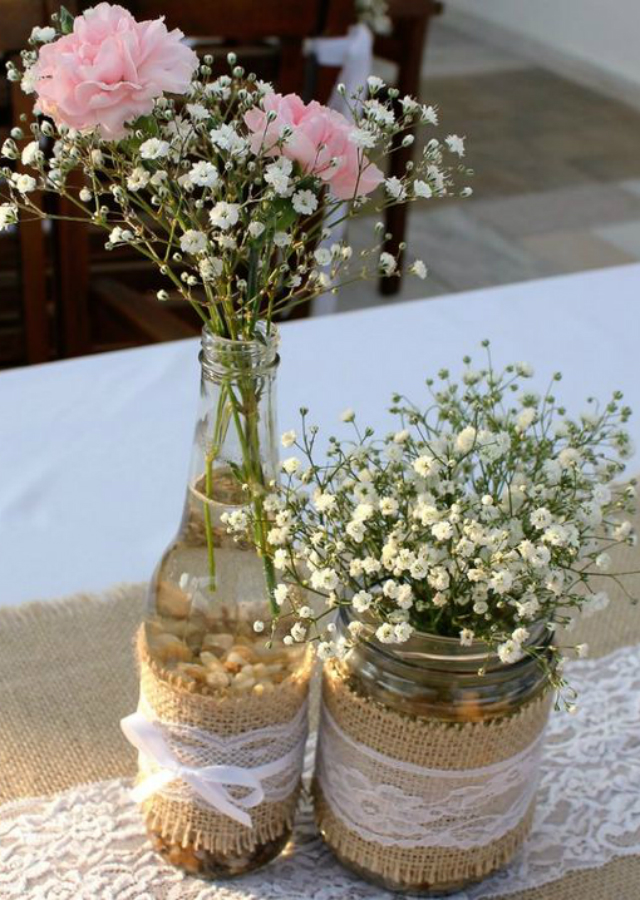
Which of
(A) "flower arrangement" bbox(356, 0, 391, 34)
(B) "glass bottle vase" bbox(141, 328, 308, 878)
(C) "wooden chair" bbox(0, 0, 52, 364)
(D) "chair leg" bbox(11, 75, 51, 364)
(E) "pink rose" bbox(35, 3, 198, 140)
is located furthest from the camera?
(A) "flower arrangement" bbox(356, 0, 391, 34)

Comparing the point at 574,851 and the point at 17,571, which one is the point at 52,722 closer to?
the point at 17,571

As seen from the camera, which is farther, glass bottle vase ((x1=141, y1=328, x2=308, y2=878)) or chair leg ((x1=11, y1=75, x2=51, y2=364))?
Result: chair leg ((x1=11, y1=75, x2=51, y2=364))

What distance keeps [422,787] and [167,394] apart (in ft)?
1.84

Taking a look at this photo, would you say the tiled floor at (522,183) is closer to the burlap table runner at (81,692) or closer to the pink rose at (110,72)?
the burlap table runner at (81,692)

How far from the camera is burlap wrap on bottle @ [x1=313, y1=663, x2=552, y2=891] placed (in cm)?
60

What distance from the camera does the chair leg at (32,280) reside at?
174cm

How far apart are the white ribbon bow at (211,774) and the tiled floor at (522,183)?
9.12 feet

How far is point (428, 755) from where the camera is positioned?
1.96 ft

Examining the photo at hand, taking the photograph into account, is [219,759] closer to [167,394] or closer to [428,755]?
[428,755]

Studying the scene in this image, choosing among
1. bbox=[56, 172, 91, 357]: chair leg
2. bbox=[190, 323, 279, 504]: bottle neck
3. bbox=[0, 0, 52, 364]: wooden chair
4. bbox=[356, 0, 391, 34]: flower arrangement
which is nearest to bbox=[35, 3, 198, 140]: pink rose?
bbox=[190, 323, 279, 504]: bottle neck

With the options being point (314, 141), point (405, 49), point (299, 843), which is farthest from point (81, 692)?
point (405, 49)

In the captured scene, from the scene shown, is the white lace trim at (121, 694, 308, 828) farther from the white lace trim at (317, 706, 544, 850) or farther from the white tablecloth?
the white tablecloth

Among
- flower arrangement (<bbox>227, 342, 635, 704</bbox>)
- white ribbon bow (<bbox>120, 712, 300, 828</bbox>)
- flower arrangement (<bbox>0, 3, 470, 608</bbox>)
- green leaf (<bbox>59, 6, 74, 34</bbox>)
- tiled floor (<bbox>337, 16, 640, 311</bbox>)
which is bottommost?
tiled floor (<bbox>337, 16, 640, 311</bbox>)

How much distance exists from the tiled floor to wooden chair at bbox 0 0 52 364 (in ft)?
4.10
